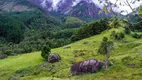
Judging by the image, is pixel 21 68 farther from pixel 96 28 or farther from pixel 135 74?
pixel 96 28

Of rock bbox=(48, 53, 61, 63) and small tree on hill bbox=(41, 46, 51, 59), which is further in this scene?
small tree on hill bbox=(41, 46, 51, 59)

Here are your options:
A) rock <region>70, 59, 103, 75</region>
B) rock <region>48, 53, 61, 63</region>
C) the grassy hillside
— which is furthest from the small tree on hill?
rock <region>70, 59, 103, 75</region>

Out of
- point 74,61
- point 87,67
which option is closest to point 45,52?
point 74,61

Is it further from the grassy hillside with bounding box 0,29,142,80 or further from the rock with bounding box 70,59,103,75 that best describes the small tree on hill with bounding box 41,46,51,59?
the rock with bounding box 70,59,103,75

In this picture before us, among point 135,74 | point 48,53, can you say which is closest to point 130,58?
point 135,74

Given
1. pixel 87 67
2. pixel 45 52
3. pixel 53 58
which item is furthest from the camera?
pixel 45 52

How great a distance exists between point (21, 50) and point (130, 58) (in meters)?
62.0

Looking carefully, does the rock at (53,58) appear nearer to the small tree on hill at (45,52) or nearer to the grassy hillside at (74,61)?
the grassy hillside at (74,61)

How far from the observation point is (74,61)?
88062 mm

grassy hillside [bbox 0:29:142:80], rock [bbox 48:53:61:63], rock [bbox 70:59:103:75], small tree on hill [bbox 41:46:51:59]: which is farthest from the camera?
small tree on hill [bbox 41:46:51:59]

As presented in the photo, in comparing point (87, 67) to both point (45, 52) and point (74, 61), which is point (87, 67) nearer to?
point (74, 61)

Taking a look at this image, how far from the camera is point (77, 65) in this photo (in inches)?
3017

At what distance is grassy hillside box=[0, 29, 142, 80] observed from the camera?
228ft

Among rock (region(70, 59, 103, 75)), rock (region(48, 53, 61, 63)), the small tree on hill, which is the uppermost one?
the small tree on hill
